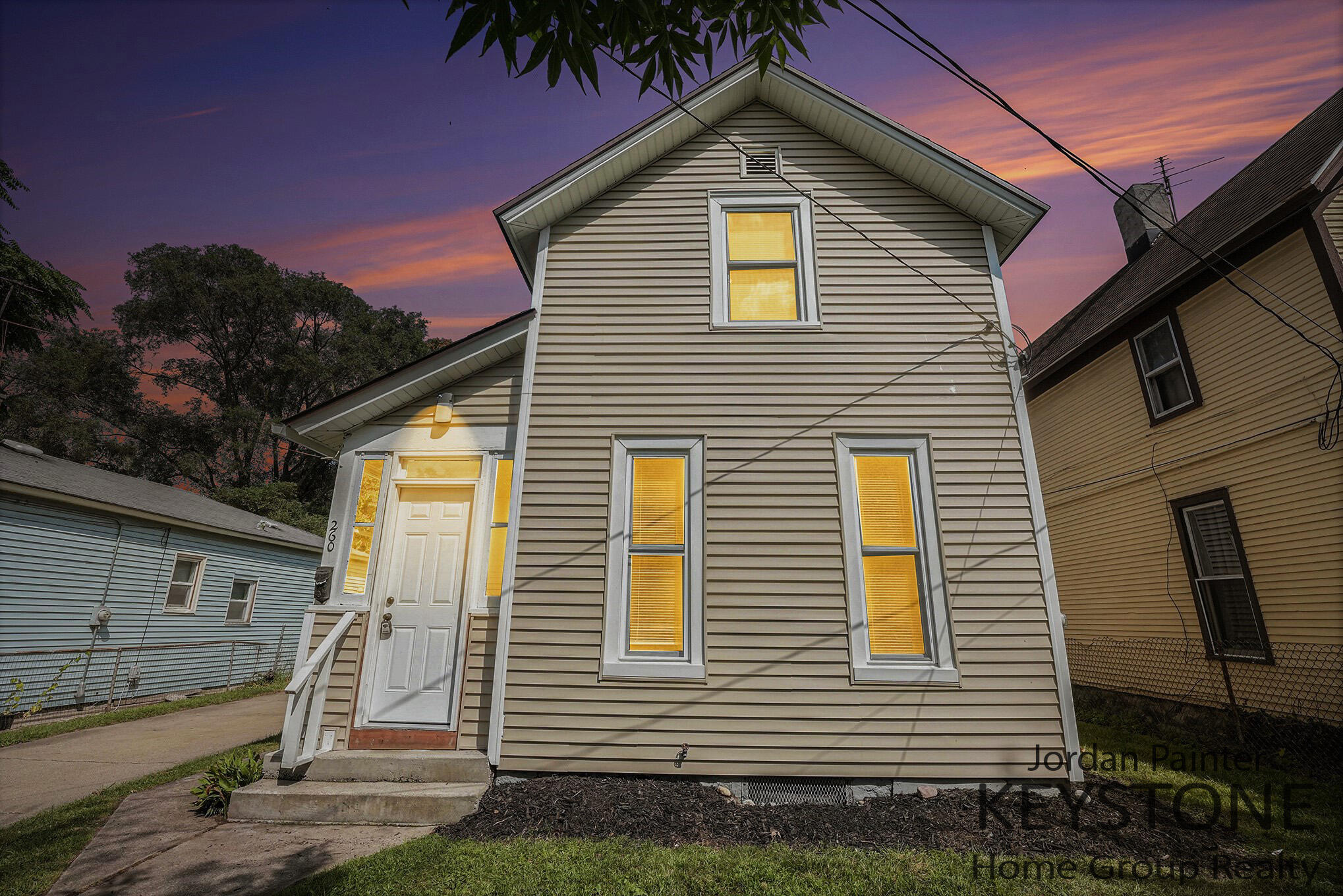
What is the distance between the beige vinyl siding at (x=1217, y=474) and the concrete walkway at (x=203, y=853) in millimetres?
10359

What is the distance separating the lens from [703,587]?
17.8 ft

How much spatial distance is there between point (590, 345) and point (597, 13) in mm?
3593

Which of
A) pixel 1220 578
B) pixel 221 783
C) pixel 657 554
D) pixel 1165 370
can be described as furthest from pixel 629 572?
pixel 1165 370

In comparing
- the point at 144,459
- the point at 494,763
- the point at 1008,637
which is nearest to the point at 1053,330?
the point at 1008,637

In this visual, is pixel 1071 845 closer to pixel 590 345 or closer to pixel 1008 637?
pixel 1008 637

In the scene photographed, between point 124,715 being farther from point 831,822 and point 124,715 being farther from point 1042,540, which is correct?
point 1042,540

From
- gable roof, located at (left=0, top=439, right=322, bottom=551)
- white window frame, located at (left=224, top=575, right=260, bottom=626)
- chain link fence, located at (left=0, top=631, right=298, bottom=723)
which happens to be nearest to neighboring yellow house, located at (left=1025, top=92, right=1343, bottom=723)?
gable roof, located at (left=0, top=439, right=322, bottom=551)

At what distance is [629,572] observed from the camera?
5.58 meters

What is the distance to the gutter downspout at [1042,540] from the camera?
5051mm

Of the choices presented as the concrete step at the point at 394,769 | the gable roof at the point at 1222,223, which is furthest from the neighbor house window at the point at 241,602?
the gable roof at the point at 1222,223

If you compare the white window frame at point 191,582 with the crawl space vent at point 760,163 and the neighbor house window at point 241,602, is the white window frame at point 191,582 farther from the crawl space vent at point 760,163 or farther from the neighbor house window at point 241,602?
the crawl space vent at point 760,163

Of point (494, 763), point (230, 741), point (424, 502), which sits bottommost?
point (230, 741)

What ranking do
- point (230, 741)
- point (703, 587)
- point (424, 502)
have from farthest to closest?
point (230, 741) → point (424, 502) → point (703, 587)

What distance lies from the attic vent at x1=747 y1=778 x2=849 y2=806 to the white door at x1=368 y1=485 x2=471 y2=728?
2.86 m
